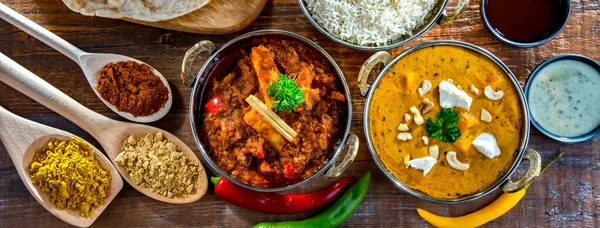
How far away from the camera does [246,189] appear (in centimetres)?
346

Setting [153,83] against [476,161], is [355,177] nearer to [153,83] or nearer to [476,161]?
[476,161]

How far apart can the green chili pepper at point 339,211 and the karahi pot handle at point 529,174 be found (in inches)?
34.6

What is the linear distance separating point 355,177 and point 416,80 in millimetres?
807

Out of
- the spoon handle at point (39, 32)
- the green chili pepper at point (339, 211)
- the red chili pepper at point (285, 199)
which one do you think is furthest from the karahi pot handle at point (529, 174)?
the spoon handle at point (39, 32)

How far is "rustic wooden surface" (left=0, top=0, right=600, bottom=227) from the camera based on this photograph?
3492mm

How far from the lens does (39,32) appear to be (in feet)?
11.1

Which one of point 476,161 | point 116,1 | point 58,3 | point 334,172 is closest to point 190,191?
point 334,172

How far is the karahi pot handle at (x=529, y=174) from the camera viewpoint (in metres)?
3.06

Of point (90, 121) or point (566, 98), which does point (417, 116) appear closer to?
point (566, 98)

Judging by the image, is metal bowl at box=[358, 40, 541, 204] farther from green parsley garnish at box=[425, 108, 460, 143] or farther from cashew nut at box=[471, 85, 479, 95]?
green parsley garnish at box=[425, 108, 460, 143]

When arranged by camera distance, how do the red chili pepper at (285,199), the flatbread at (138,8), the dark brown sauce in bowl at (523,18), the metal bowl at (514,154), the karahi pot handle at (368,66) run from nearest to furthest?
the karahi pot handle at (368,66) < the metal bowl at (514,154) < the flatbread at (138,8) < the dark brown sauce in bowl at (523,18) < the red chili pepper at (285,199)

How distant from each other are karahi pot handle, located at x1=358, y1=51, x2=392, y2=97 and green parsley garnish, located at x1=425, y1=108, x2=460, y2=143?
0.43 meters

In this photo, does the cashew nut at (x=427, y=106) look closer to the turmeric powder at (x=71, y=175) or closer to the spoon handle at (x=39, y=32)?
the turmeric powder at (x=71, y=175)

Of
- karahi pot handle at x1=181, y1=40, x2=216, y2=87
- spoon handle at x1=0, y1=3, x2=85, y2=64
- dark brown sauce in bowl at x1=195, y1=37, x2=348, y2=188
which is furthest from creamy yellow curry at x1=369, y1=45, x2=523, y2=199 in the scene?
spoon handle at x1=0, y1=3, x2=85, y2=64
